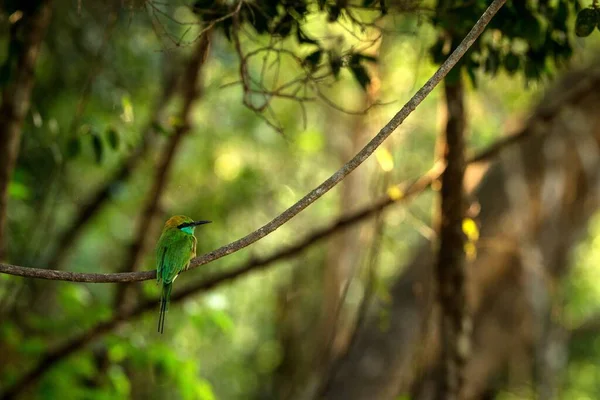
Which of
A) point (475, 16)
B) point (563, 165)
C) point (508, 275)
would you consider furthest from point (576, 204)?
point (475, 16)

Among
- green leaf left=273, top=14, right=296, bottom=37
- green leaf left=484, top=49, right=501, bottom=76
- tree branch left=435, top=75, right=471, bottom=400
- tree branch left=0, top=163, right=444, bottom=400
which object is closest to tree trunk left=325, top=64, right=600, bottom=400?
tree branch left=0, top=163, right=444, bottom=400

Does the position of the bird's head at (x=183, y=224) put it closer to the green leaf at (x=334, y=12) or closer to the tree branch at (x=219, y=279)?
the green leaf at (x=334, y=12)

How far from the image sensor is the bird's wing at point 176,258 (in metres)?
2.88

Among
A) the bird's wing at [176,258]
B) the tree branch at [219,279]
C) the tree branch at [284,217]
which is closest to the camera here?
the tree branch at [284,217]

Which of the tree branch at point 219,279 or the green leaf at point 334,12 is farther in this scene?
the tree branch at point 219,279

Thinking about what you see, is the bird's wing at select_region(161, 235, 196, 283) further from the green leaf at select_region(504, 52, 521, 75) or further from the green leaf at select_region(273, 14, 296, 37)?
the green leaf at select_region(504, 52, 521, 75)

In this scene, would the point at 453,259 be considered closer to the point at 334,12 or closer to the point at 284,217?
the point at 334,12

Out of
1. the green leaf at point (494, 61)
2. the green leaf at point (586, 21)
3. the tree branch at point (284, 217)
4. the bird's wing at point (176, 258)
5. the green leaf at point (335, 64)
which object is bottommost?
the tree branch at point (284, 217)

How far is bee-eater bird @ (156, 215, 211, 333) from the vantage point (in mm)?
2891

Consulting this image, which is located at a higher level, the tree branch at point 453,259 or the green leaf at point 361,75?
the green leaf at point 361,75

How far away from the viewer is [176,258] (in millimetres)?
2928

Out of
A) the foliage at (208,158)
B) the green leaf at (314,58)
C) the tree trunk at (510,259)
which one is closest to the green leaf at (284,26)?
the foliage at (208,158)

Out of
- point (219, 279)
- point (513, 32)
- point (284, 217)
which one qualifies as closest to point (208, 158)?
point (219, 279)

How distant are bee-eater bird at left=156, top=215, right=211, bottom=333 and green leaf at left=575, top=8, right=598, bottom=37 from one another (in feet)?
4.89
